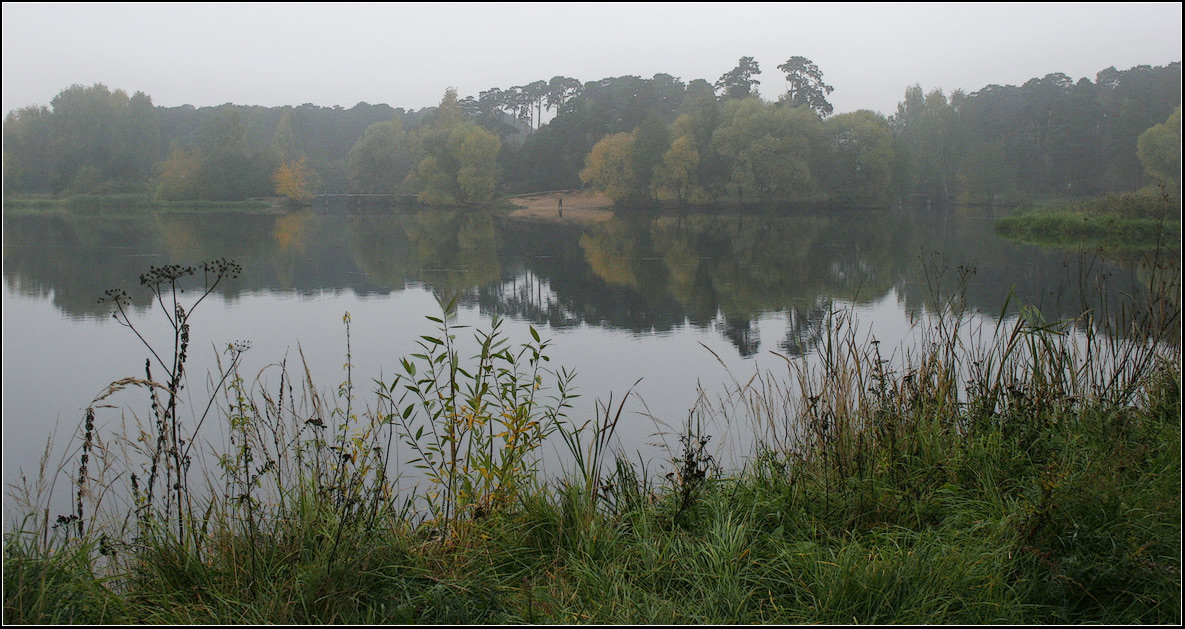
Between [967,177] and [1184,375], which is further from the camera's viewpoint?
[967,177]

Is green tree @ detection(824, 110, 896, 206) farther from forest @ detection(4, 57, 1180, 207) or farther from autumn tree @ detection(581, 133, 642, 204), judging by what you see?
autumn tree @ detection(581, 133, 642, 204)

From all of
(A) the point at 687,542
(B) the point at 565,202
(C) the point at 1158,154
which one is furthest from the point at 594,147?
(A) the point at 687,542

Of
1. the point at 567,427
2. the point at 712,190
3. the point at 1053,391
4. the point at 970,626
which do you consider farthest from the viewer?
the point at 712,190

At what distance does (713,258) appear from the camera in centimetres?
2008

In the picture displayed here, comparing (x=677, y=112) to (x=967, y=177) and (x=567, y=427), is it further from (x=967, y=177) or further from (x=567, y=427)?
(x=567, y=427)

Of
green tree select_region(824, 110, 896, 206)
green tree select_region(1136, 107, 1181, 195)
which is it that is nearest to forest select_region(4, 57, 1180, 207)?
green tree select_region(824, 110, 896, 206)

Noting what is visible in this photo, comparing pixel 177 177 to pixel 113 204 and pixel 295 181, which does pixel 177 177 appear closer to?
pixel 113 204

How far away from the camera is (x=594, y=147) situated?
5328 centimetres

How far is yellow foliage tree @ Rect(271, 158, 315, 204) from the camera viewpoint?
2217 inches

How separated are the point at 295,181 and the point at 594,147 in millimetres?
19717

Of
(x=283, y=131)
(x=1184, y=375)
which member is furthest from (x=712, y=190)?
(x=1184, y=375)

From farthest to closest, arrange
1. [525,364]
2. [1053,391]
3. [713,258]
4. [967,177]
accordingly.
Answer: [967,177]
[713,258]
[525,364]
[1053,391]

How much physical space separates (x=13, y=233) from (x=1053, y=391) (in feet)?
95.7

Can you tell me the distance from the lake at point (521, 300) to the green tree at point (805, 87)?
32558 mm
